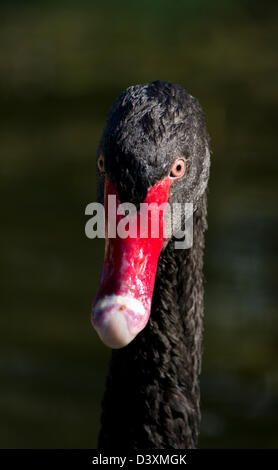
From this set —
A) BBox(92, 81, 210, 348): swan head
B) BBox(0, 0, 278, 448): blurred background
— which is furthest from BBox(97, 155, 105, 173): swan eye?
BBox(0, 0, 278, 448): blurred background

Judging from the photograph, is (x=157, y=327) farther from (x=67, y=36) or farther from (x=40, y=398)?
(x=67, y=36)

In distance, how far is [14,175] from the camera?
478cm

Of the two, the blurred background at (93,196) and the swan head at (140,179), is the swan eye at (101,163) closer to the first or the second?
the swan head at (140,179)

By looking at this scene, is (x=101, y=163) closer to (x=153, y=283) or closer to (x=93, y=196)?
(x=153, y=283)

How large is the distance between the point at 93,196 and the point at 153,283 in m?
2.51

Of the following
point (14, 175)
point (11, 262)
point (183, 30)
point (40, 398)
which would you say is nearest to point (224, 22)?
point (183, 30)

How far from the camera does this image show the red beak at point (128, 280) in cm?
188

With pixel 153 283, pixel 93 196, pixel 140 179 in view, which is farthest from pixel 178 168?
pixel 93 196

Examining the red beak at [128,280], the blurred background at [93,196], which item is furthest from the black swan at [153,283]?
the blurred background at [93,196]

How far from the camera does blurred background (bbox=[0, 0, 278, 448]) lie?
4016 millimetres

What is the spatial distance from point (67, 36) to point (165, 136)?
3.39 metres

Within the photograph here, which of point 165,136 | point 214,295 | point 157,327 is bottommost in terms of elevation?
point 157,327

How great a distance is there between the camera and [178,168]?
7.23 ft

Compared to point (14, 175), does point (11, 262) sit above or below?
below
